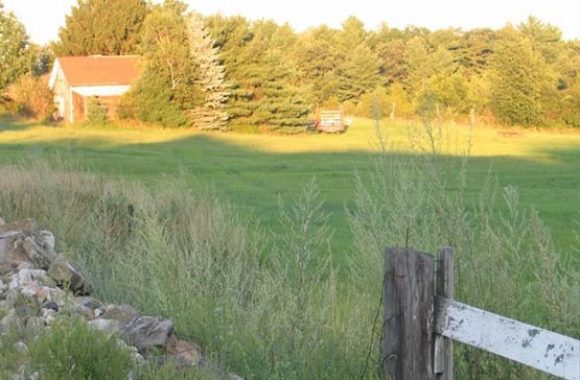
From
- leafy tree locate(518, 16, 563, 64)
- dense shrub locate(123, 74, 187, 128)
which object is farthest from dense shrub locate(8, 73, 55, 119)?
leafy tree locate(518, 16, 563, 64)

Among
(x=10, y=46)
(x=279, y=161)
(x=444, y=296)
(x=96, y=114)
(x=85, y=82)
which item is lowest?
(x=279, y=161)

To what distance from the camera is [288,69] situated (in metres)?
55.8

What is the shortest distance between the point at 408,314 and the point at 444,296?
24cm

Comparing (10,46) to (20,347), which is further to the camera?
(10,46)

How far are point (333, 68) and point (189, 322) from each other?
7602cm

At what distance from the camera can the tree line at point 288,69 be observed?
5403 centimetres

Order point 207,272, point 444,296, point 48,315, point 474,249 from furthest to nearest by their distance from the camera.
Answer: point 207,272 < point 48,315 < point 474,249 < point 444,296

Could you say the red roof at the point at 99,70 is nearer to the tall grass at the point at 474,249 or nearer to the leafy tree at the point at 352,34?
the leafy tree at the point at 352,34

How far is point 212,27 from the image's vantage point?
183ft

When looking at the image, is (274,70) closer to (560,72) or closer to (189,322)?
(560,72)

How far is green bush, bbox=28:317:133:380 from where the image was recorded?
213 inches

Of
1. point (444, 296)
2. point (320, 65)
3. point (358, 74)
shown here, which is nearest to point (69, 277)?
point (444, 296)

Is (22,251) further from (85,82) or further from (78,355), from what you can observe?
(85,82)

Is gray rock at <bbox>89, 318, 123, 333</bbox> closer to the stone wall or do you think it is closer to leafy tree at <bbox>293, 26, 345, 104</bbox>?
the stone wall
